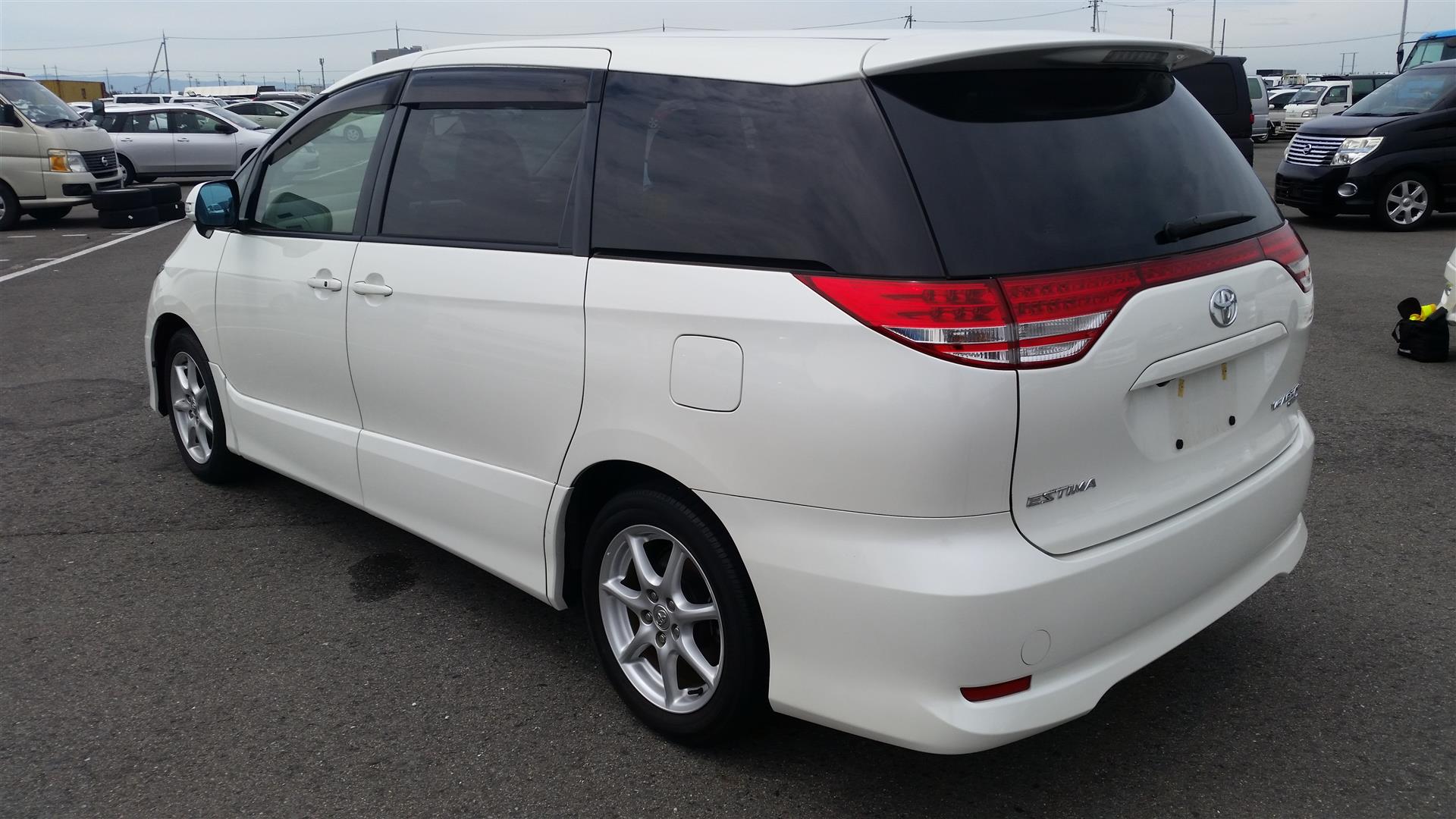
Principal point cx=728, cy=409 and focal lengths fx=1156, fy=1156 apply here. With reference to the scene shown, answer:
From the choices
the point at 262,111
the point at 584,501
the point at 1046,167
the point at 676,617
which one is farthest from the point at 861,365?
the point at 262,111

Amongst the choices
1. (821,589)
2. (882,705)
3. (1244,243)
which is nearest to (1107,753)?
(882,705)

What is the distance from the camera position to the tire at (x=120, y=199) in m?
16.4

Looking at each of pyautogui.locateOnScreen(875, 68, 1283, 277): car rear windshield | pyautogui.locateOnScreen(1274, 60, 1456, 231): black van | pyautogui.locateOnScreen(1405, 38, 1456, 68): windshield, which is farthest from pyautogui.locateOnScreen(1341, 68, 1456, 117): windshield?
pyautogui.locateOnScreen(875, 68, 1283, 277): car rear windshield

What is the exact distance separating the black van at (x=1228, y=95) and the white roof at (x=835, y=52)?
38.0 ft

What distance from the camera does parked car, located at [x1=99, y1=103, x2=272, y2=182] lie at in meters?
23.2

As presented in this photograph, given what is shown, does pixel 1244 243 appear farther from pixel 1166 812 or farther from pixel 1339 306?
pixel 1339 306

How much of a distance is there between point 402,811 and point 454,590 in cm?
136

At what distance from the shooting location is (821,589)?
2525mm

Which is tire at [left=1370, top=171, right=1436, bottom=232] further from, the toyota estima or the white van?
the white van

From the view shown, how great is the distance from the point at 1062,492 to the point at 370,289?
2.29 metres

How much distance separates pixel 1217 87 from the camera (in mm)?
13773

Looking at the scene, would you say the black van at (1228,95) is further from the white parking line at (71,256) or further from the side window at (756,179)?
the white parking line at (71,256)

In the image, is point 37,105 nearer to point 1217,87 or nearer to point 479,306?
point 1217,87

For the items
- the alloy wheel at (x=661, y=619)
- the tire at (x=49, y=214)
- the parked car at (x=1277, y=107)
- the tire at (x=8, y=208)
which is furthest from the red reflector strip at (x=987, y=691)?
the parked car at (x=1277, y=107)
